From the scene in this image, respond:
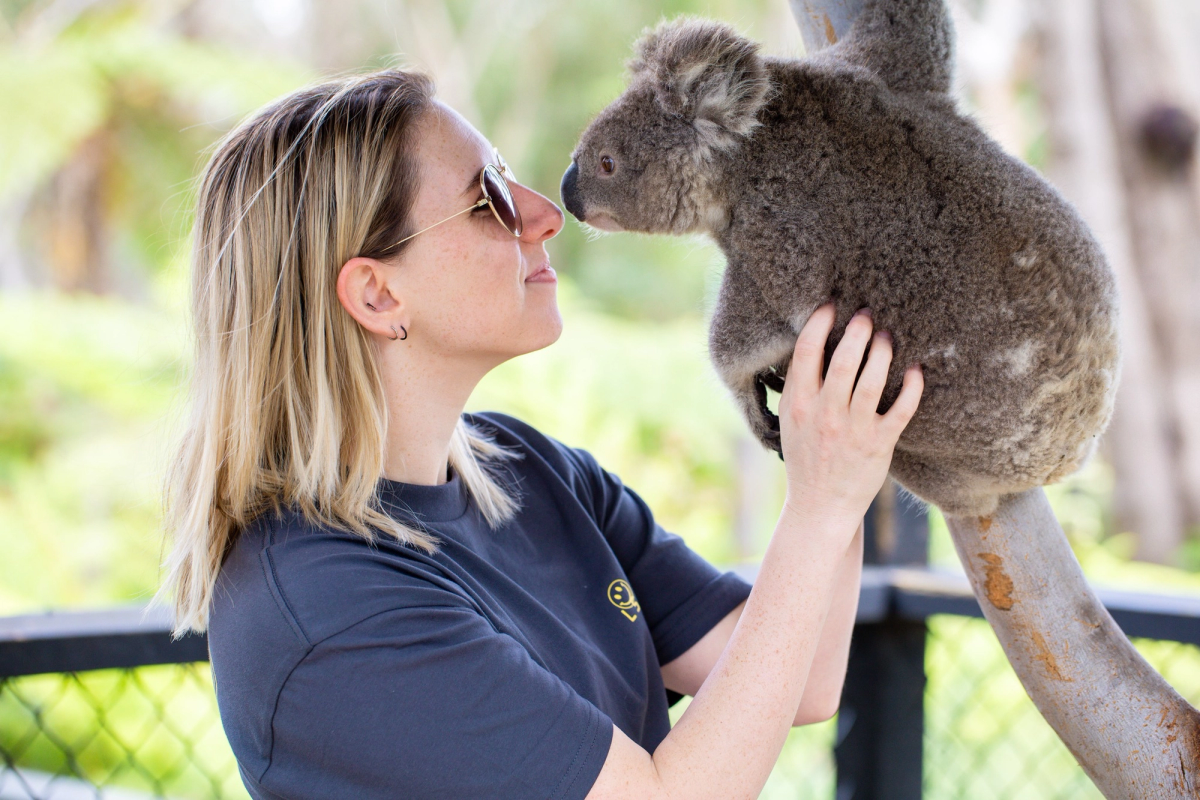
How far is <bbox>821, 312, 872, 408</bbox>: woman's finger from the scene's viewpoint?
1.13m

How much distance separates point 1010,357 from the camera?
1.12 metres

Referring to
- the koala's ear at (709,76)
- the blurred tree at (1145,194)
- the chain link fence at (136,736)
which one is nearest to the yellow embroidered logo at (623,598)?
the koala's ear at (709,76)

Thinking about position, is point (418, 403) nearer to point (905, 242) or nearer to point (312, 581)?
point (312, 581)

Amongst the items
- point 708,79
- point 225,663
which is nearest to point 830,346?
point 708,79

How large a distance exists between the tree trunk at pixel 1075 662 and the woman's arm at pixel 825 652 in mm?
219

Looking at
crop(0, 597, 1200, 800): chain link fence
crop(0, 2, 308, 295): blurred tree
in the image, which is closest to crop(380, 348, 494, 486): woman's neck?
crop(0, 597, 1200, 800): chain link fence

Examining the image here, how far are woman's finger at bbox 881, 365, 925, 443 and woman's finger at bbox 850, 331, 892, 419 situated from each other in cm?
2

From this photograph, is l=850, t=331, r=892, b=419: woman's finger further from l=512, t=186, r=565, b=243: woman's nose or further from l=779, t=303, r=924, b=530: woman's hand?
l=512, t=186, r=565, b=243: woman's nose

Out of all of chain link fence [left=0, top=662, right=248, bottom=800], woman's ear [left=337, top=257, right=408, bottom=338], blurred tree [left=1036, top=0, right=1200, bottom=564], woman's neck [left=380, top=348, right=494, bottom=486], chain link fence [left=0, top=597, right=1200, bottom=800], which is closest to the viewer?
woman's ear [left=337, top=257, right=408, bottom=338]

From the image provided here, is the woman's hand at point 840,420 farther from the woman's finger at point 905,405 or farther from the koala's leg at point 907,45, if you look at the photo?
the koala's leg at point 907,45

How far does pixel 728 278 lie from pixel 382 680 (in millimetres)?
737

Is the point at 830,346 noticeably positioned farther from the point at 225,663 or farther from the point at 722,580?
the point at 225,663

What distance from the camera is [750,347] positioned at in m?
1.29

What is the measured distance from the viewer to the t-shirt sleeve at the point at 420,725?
960mm
